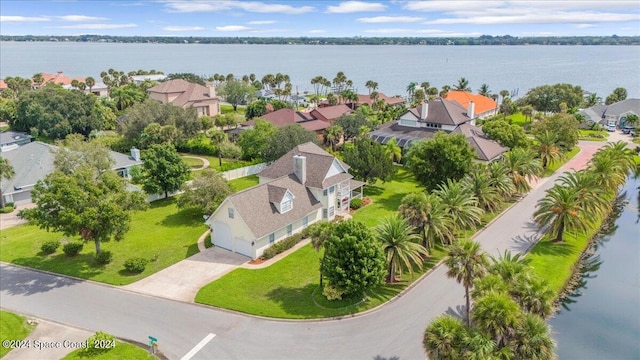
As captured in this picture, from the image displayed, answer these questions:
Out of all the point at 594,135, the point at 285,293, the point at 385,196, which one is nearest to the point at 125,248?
the point at 285,293

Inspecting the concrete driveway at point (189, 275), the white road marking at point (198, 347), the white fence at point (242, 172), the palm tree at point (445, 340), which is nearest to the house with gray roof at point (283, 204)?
the concrete driveway at point (189, 275)

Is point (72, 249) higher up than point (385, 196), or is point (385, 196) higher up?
point (72, 249)

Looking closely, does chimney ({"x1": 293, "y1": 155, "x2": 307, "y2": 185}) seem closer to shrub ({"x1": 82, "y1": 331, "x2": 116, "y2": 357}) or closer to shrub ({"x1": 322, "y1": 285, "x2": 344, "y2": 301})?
shrub ({"x1": 322, "y1": 285, "x2": 344, "y2": 301})

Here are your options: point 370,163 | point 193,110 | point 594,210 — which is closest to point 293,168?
point 370,163

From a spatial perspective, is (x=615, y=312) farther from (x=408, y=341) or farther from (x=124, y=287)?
(x=124, y=287)

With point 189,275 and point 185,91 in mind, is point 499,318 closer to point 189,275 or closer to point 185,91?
point 189,275

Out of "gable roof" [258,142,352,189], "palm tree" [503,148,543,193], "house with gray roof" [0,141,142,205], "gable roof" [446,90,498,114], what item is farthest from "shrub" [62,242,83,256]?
"gable roof" [446,90,498,114]
